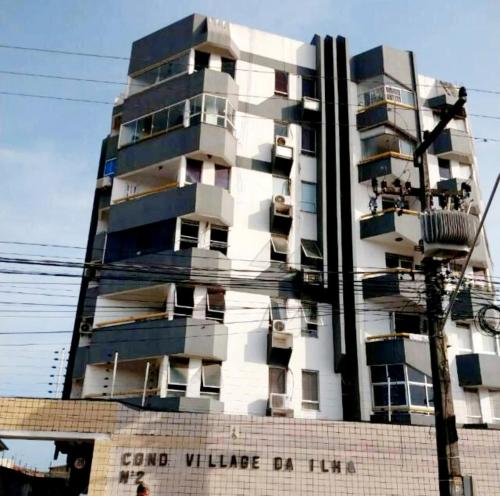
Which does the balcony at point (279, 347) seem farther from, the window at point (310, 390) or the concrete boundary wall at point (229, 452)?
the concrete boundary wall at point (229, 452)

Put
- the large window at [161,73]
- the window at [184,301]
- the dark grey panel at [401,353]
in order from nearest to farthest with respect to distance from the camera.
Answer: the window at [184,301] < the dark grey panel at [401,353] < the large window at [161,73]

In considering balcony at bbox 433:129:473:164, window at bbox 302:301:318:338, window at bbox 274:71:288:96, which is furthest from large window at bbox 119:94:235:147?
balcony at bbox 433:129:473:164

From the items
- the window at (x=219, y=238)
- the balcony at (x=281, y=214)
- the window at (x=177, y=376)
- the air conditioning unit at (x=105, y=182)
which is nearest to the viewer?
the window at (x=177, y=376)

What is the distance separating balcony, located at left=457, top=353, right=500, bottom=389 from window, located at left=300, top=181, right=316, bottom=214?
8.77 metres

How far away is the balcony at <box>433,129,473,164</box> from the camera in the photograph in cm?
2763

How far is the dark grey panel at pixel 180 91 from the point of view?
81.6 feet

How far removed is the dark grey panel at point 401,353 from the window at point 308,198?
6580mm

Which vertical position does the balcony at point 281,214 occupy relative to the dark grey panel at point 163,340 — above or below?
above

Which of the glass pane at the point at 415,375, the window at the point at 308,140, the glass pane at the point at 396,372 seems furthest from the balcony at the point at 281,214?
the glass pane at the point at 415,375

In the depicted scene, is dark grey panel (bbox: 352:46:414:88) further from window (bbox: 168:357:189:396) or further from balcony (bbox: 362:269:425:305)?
window (bbox: 168:357:189:396)

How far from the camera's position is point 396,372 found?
2155cm

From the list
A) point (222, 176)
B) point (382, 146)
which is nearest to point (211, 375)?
point (222, 176)

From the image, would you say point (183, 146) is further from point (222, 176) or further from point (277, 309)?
point (277, 309)

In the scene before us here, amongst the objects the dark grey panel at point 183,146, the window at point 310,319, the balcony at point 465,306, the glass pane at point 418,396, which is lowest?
the glass pane at point 418,396
